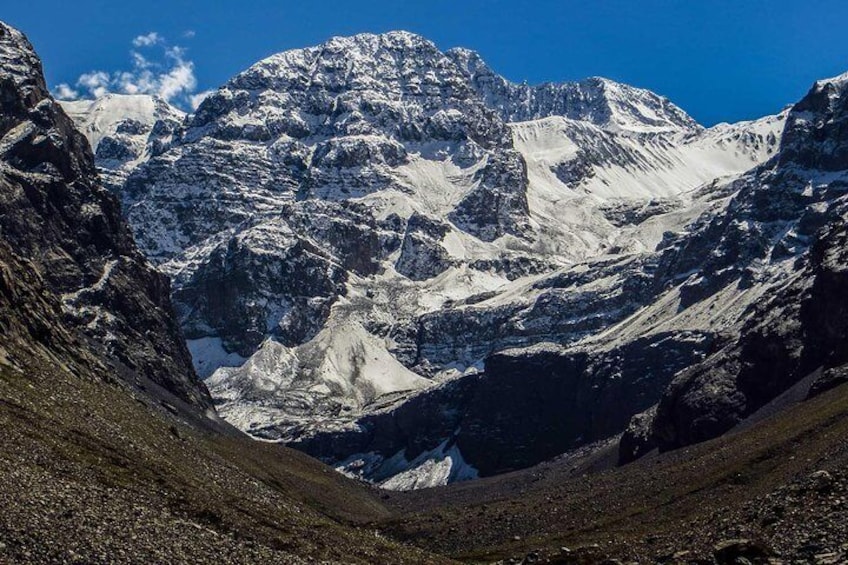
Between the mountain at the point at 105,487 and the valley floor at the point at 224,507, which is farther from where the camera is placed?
the valley floor at the point at 224,507

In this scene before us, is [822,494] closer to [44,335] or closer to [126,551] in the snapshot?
[126,551]

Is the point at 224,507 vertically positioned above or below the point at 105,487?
below

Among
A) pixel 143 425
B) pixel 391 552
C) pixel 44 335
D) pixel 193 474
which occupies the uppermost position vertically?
pixel 44 335

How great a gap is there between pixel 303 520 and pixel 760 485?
55057 millimetres

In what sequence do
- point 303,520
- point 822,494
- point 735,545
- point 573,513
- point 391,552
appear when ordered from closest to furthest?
1. point 735,545
2. point 822,494
3. point 391,552
4. point 303,520
5. point 573,513

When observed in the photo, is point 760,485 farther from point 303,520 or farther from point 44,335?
point 44,335

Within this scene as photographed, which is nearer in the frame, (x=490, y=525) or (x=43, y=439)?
(x=43, y=439)

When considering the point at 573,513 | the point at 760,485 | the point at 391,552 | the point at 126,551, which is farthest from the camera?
the point at 573,513

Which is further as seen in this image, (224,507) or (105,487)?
(224,507)

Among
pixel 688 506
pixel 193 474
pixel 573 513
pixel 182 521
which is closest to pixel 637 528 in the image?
pixel 688 506

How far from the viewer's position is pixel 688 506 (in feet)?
513

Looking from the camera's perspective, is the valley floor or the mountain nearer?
the mountain

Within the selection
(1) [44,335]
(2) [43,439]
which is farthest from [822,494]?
(1) [44,335]

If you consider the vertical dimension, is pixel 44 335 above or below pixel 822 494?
above
